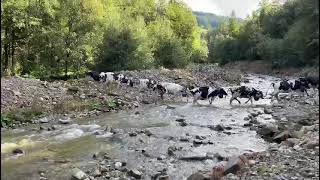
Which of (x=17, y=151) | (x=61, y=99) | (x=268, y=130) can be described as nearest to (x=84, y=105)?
(x=61, y=99)

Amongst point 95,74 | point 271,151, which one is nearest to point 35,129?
point 271,151

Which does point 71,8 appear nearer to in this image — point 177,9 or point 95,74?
point 95,74

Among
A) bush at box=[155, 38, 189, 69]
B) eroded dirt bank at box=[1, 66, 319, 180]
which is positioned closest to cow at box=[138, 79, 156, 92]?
eroded dirt bank at box=[1, 66, 319, 180]

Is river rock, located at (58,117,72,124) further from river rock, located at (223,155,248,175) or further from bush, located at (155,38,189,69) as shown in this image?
bush, located at (155,38,189,69)

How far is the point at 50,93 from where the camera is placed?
87.4ft

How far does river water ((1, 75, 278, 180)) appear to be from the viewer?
13875 millimetres

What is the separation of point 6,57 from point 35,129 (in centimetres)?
1946

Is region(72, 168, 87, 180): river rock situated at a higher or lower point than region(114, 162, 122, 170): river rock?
higher

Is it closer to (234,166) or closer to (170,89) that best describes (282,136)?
(234,166)

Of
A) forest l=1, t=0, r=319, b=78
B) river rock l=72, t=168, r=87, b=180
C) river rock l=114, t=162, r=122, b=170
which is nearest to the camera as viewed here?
river rock l=72, t=168, r=87, b=180

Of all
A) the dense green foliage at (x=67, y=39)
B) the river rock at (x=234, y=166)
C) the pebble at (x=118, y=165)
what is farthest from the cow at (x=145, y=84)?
the river rock at (x=234, y=166)

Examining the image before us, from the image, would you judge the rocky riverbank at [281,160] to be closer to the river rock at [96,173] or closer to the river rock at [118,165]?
the river rock at [96,173]

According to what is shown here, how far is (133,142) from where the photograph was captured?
17.5 m

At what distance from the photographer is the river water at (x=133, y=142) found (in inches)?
546
